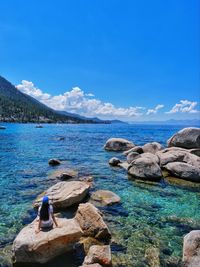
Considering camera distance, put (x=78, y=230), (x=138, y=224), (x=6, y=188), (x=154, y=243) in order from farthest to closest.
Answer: (x=6, y=188), (x=138, y=224), (x=154, y=243), (x=78, y=230)

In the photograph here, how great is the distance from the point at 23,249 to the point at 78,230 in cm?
228

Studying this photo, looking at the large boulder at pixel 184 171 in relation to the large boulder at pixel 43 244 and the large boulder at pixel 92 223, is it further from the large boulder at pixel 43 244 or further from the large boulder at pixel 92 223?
the large boulder at pixel 43 244

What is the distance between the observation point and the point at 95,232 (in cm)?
1222

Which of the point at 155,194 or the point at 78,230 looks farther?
the point at 155,194

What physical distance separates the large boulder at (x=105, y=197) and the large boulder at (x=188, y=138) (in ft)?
55.5

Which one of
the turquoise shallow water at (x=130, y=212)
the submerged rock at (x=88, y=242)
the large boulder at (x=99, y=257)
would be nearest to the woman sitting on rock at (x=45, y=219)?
the turquoise shallow water at (x=130, y=212)

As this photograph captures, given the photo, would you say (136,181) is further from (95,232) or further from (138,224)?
(95,232)

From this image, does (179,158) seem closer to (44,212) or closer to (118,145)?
(44,212)

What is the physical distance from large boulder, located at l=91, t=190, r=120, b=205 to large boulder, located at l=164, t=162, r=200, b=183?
8629mm

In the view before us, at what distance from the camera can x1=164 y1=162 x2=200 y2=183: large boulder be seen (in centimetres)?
2306

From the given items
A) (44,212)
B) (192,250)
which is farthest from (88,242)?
(192,250)

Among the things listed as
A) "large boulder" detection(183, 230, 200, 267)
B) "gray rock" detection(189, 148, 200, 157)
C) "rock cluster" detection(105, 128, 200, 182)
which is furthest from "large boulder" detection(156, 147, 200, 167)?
"large boulder" detection(183, 230, 200, 267)

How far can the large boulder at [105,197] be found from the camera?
17.1 m

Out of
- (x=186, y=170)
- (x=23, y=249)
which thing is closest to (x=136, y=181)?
(x=186, y=170)
